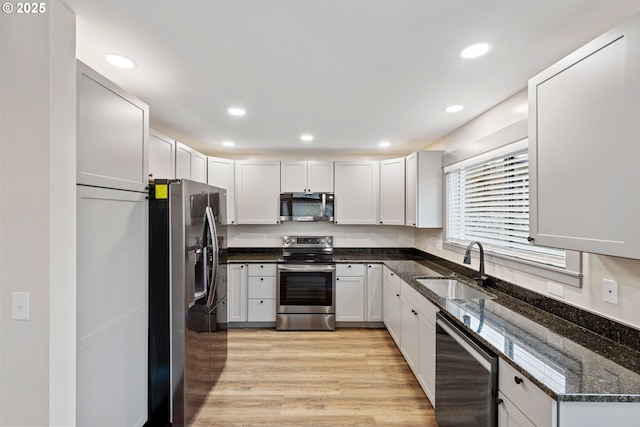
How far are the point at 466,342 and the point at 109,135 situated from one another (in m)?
2.29

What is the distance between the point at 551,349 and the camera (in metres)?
1.32

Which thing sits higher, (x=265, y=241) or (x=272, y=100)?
(x=272, y=100)

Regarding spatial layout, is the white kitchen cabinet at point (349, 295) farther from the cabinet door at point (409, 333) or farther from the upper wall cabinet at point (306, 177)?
the upper wall cabinet at point (306, 177)

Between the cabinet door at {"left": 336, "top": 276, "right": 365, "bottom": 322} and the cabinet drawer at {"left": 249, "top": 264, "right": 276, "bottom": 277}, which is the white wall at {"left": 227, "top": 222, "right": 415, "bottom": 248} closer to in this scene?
the cabinet drawer at {"left": 249, "top": 264, "right": 276, "bottom": 277}

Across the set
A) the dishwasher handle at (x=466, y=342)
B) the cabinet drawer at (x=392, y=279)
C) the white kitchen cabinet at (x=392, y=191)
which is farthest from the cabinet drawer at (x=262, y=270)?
the dishwasher handle at (x=466, y=342)

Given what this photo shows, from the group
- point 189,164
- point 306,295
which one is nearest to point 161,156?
point 189,164

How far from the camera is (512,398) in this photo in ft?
4.09

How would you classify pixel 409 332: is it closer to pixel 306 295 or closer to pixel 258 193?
pixel 306 295

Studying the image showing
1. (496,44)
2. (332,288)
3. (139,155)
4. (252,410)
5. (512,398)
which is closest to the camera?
(512,398)

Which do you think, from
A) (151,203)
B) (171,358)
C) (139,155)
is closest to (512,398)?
(171,358)

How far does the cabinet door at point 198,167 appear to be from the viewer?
134 inches

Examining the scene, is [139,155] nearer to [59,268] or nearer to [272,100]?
[59,268]

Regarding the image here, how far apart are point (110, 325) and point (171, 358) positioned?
0.51 meters

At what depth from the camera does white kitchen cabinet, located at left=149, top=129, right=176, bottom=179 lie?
8.19 feet
